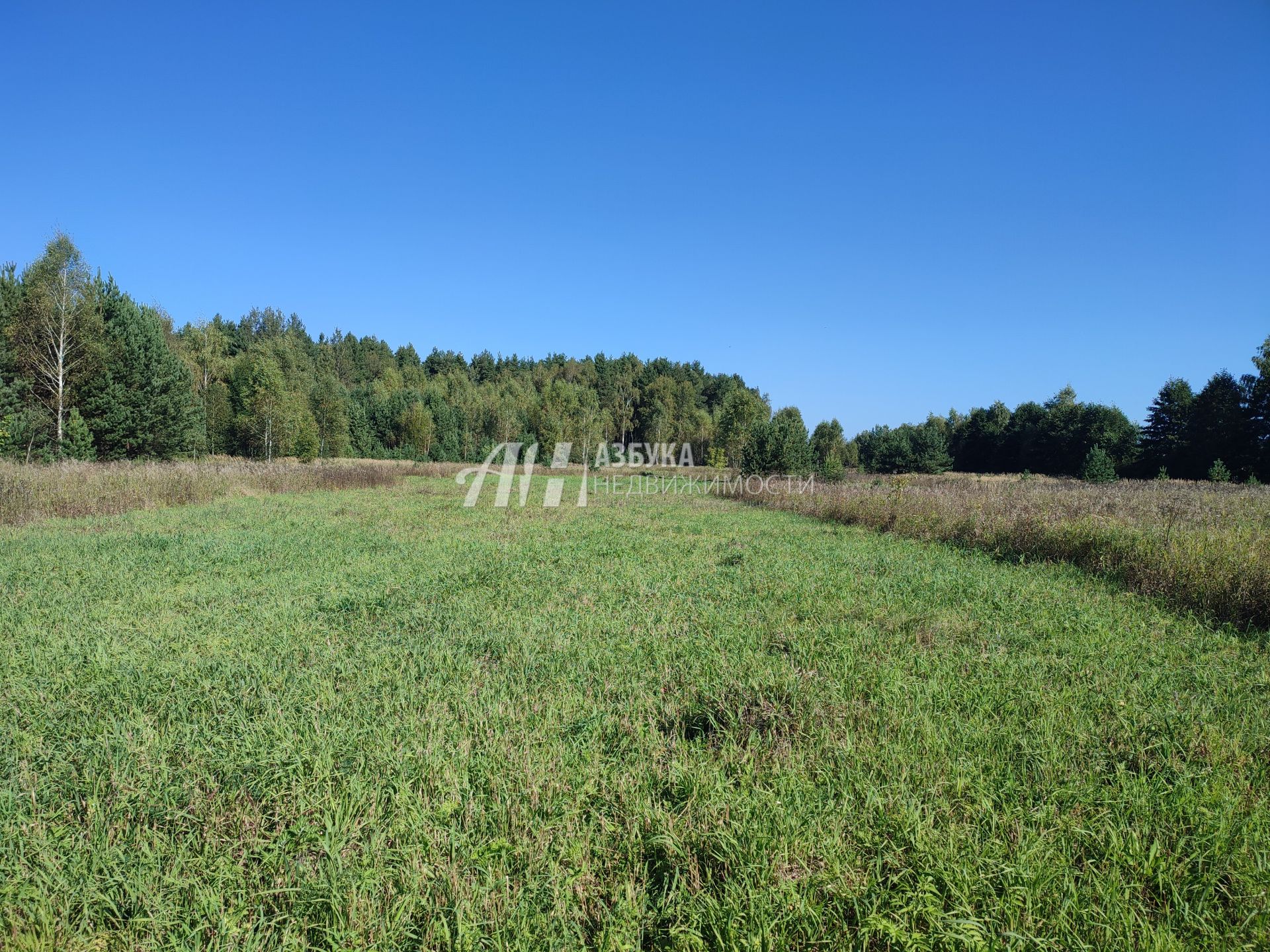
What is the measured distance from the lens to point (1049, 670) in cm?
441

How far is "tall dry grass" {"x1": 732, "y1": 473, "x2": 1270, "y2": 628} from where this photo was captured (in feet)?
21.0

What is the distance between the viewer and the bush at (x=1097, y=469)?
32.1 metres

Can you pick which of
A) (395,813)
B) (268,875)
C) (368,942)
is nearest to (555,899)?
(368,942)

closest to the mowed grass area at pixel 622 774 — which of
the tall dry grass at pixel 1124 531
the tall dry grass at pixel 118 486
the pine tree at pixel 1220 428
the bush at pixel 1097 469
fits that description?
the tall dry grass at pixel 1124 531

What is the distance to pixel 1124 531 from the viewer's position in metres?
8.40

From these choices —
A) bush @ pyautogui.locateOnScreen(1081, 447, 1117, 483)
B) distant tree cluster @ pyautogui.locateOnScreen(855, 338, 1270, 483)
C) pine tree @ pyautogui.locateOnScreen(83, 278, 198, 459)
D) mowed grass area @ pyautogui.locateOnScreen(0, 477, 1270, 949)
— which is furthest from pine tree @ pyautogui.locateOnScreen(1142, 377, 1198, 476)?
pine tree @ pyautogui.locateOnScreen(83, 278, 198, 459)

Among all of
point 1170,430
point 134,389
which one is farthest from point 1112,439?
point 134,389

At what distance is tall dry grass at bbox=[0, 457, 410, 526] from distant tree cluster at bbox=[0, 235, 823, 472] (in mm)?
5877

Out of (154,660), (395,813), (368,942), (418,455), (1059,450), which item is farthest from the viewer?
(418,455)

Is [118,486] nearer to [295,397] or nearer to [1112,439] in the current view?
[295,397]

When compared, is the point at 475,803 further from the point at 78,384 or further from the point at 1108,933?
the point at 78,384

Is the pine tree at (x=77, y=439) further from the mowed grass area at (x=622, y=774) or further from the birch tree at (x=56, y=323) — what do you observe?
the mowed grass area at (x=622, y=774)

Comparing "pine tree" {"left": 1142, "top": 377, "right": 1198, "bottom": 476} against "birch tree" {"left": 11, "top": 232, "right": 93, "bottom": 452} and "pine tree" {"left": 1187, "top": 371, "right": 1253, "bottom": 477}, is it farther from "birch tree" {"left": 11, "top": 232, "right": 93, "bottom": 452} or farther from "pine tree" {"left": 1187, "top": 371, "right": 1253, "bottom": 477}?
"birch tree" {"left": 11, "top": 232, "right": 93, "bottom": 452}

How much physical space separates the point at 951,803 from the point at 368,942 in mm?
2604
